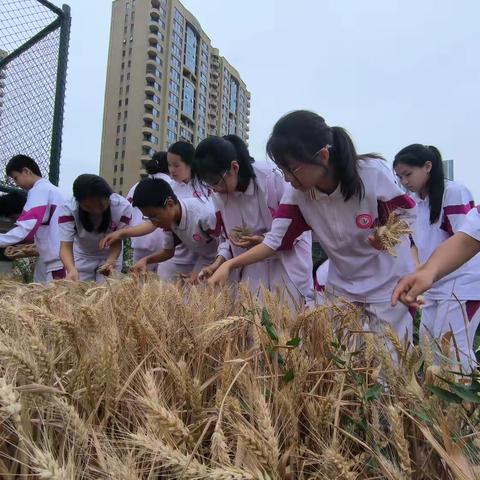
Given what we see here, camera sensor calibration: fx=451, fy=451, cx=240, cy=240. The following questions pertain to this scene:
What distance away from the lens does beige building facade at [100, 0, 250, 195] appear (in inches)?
2162

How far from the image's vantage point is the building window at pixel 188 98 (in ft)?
201

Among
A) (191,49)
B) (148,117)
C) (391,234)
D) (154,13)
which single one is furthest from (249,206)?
(191,49)

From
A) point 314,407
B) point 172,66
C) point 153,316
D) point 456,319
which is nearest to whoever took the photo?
point 314,407

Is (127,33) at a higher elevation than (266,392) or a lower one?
higher

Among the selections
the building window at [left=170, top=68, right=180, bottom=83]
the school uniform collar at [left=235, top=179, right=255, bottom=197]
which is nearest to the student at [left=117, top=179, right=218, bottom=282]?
the school uniform collar at [left=235, top=179, right=255, bottom=197]

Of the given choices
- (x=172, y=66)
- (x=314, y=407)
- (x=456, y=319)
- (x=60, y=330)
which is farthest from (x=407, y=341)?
(x=172, y=66)

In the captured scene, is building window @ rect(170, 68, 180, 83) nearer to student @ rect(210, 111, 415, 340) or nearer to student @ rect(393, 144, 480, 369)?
student @ rect(393, 144, 480, 369)

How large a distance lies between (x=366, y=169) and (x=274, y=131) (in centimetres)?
40

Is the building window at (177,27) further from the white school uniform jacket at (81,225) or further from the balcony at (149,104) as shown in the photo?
the white school uniform jacket at (81,225)

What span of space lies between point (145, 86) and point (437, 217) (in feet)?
188

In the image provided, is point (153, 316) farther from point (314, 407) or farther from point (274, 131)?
point (274, 131)

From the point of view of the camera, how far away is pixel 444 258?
1330 mm

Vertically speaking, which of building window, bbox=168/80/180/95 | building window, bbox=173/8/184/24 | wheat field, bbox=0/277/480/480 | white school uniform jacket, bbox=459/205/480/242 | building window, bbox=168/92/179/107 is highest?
building window, bbox=173/8/184/24

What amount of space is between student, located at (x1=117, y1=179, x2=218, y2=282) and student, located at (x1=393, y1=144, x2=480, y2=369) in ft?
4.01
